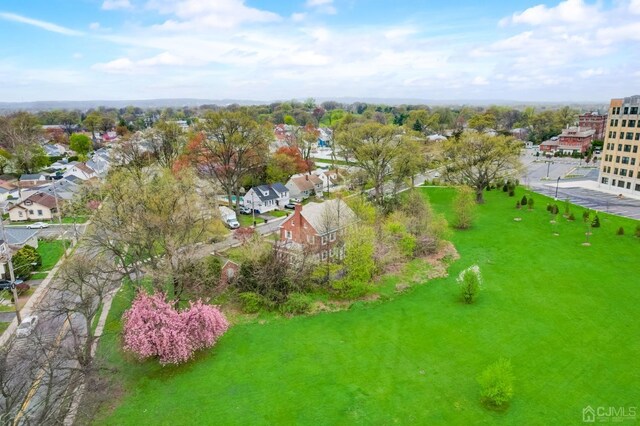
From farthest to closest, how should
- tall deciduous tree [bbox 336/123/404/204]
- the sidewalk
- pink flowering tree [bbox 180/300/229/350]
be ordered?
the sidewalk
tall deciduous tree [bbox 336/123/404/204]
pink flowering tree [bbox 180/300/229/350]

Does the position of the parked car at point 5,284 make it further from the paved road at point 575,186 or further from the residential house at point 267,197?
the paved road at point 575,186

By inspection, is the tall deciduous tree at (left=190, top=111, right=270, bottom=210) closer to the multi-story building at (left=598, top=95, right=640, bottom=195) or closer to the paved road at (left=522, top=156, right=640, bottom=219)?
the paved road at (left=522, top=156, right=640, bottom=219)

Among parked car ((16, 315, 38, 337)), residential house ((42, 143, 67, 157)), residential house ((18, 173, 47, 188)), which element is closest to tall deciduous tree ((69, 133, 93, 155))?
residential house ((42, 143, 67, 157))

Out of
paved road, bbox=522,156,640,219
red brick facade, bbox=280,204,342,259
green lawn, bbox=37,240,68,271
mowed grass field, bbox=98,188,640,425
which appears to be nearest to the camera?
mowed grass field, bbox=98,188,640,425

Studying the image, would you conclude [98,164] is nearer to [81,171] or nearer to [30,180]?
[81,171]

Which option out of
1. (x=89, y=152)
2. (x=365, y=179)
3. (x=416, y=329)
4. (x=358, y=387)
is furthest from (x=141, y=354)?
(x=89, y=152)
